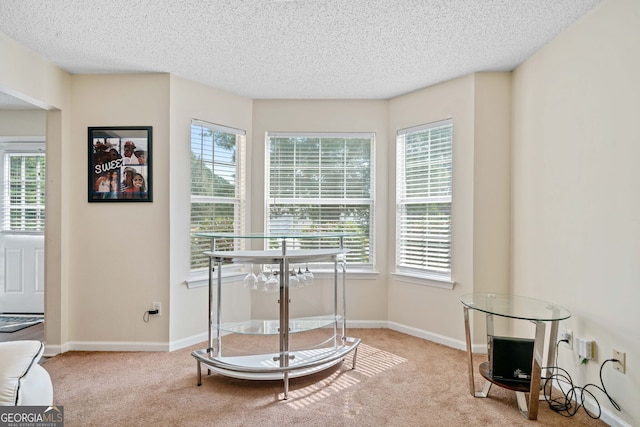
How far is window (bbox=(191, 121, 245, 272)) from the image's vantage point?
361 centimetres

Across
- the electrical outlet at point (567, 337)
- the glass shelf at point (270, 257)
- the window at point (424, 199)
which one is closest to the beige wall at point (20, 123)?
the glass shelf at point (270, 257)

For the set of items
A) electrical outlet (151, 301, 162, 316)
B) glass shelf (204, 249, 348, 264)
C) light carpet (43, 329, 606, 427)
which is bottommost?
light carpet (43, 329, 606, 427)

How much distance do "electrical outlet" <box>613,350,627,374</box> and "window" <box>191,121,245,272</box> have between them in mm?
3228

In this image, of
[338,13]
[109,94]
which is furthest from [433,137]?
[109,94]

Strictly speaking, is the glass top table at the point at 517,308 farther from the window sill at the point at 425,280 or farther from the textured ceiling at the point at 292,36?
the textured ceiling at the point at 292,36

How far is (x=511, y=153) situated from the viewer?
326 cm

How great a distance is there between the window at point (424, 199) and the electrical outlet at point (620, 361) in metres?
1.49

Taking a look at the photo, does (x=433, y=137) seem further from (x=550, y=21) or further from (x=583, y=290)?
(x=583, y=290)

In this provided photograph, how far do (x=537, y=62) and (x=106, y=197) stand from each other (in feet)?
12.7

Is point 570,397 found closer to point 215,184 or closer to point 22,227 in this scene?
point 215,184

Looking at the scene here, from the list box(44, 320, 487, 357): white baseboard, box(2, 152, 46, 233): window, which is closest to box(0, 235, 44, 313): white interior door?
box(2, 152, 46, 233): window

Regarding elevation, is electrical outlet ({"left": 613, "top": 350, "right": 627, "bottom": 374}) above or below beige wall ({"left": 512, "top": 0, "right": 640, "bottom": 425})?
below

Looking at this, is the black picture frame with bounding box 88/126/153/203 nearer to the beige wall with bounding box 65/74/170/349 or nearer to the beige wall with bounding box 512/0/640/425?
the beige wall with bounding box 65/74/170/349

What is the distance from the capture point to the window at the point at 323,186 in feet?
13.3
